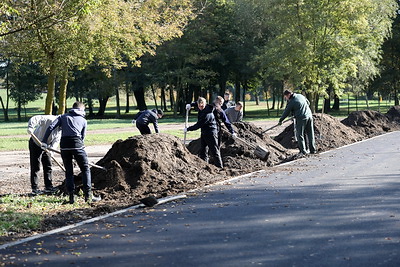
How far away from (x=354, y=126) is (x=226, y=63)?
2808 cm

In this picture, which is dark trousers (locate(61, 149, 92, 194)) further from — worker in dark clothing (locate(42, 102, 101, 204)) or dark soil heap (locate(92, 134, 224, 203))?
dark soil heap (locate(92, 134, 224, 203))

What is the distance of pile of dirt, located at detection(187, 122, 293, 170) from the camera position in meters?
16.3

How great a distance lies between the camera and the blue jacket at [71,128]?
35.1ft

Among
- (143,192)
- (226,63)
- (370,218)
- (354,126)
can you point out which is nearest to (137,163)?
(143,192)

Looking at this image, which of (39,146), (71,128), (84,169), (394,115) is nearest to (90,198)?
(84,169)

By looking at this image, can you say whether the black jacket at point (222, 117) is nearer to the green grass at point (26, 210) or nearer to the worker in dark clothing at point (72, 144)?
the worker in dark clothing at point (72, 144)

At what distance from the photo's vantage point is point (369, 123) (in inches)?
1228

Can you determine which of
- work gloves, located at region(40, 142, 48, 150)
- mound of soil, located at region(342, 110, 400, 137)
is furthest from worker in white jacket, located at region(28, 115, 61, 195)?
mound of soil, located at region(342, 110, 400, 137)

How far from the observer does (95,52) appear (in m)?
23.7

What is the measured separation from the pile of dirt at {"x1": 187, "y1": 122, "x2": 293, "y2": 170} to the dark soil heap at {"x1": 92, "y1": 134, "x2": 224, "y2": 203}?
147cm

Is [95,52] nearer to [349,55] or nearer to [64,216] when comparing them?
[64,216]

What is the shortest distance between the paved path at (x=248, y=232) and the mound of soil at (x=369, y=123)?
59.0ft

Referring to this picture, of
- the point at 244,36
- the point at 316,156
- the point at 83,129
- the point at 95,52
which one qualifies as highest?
the point at 244,36

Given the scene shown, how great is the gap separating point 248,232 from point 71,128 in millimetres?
4307
